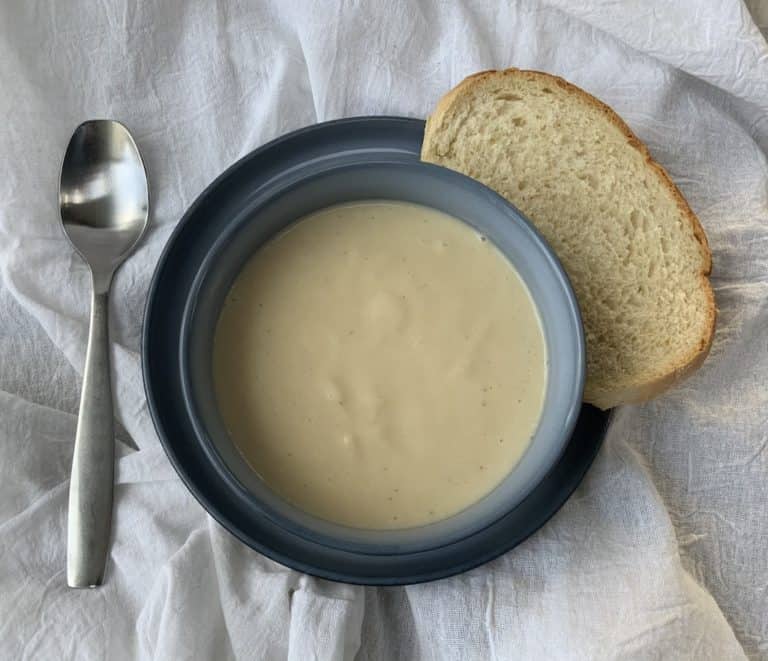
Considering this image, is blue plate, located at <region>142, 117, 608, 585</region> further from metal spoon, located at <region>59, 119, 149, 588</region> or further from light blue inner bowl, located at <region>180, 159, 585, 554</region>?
metal spoon, located at <region>59, 119, 149, 588</region>

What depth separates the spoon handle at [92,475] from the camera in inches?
59.1

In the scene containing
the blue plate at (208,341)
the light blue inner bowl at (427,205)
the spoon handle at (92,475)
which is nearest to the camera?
the light blue inner bowl at (427,205)

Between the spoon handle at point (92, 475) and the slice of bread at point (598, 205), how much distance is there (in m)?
0.71

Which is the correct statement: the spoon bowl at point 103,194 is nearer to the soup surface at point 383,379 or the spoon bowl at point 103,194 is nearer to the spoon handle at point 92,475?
the spoon handle at point 92,475

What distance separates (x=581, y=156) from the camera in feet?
5.05

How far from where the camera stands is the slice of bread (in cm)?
152

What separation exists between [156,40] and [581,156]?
838 mm

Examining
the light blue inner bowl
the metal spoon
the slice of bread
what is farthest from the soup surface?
the metal spoon

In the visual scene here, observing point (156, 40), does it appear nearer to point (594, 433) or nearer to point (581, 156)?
point (581, 156)

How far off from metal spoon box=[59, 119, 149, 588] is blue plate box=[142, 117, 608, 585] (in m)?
0.16

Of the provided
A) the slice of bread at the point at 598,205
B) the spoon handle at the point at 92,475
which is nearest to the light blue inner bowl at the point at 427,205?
the slice of bread at the point at 598,205

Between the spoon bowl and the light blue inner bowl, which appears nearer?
the light blue inner bowl

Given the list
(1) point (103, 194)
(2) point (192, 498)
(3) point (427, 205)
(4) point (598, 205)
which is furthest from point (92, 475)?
(4) point (598, 205)

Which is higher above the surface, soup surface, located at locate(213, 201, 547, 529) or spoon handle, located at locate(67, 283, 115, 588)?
soup surface, located at locate(213, 201, 547, 529)
